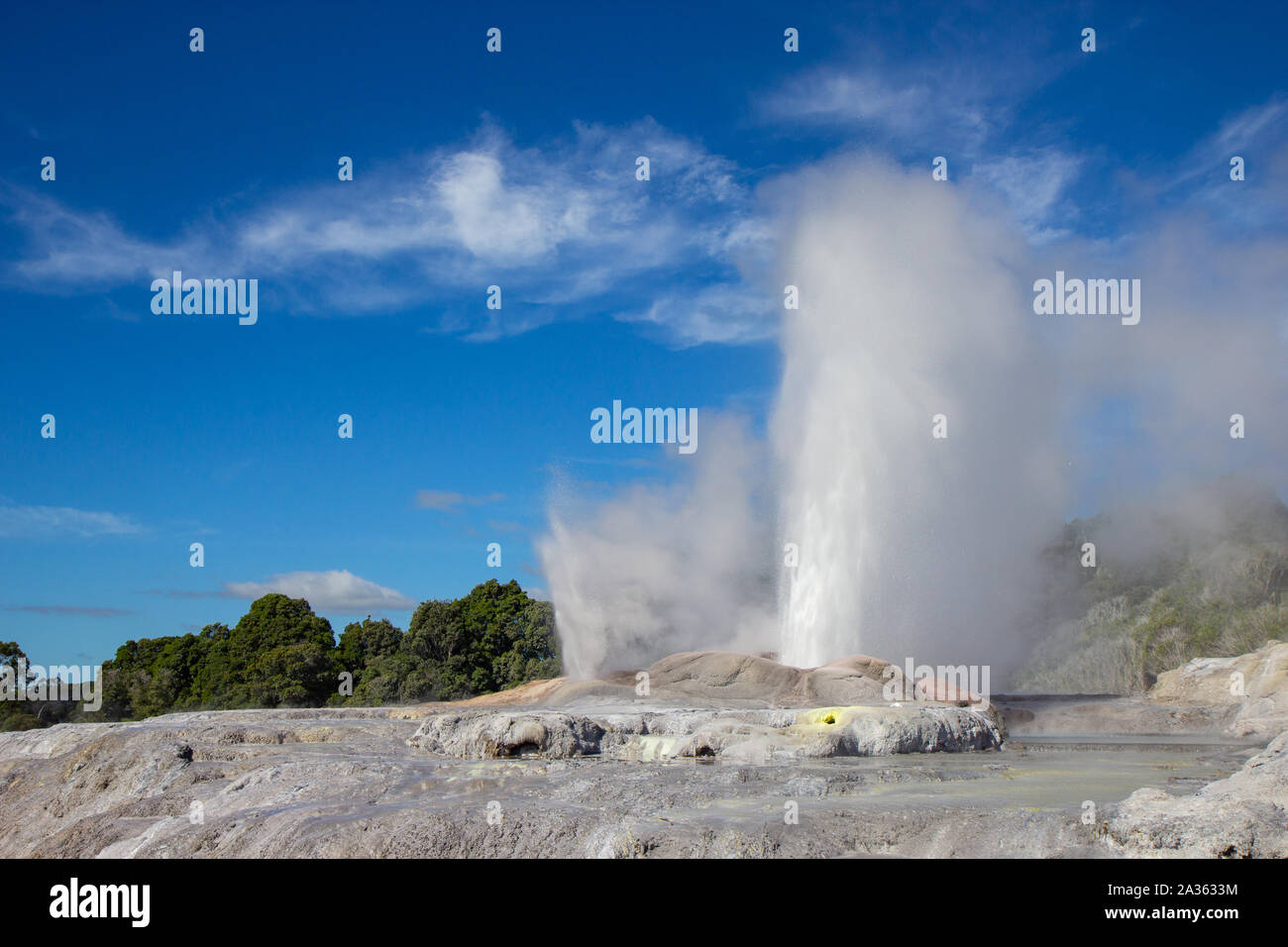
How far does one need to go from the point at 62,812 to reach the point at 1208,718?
2446 cm

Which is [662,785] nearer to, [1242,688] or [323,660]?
[1242,688]

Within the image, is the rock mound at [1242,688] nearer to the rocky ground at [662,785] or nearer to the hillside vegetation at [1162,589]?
the rocky ground at [662,785]


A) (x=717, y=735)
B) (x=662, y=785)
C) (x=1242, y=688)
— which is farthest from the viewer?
(x=1242, y=688)

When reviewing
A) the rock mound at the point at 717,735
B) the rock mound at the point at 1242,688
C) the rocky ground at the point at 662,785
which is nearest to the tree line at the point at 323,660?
the rocky ground at the point at 662,785

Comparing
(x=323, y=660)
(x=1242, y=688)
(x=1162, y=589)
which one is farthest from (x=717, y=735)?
(x=1162, y=589)

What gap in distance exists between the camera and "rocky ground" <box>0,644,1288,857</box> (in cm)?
699

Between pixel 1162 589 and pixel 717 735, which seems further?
pixel 1162 589

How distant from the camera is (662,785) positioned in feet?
32.6

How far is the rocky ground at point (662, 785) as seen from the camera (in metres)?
6.99

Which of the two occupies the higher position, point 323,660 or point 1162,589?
point 1162,589

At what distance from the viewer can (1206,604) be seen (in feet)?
192

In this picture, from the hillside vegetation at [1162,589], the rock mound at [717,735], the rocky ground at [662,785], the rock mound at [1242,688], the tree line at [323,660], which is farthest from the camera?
the hillside vegetation at [1162,589]
